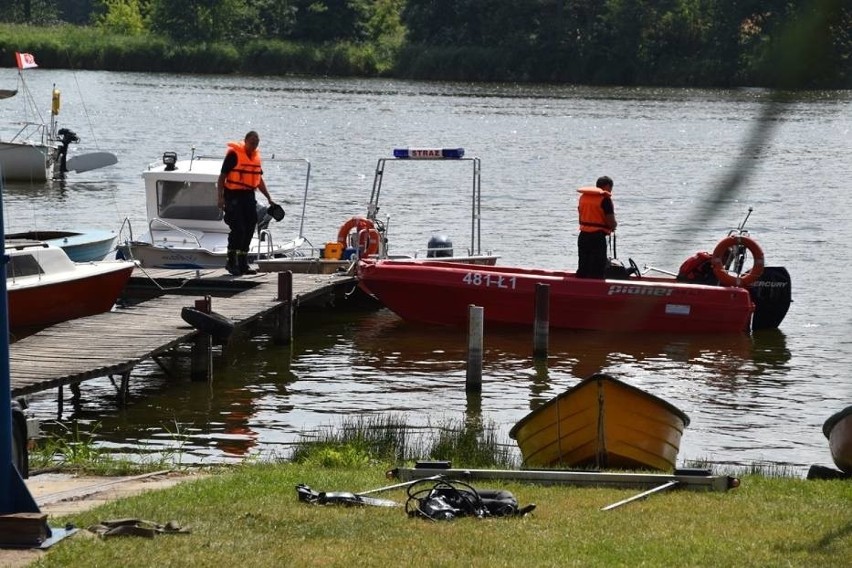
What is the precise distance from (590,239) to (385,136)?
37898 mm

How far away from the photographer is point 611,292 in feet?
68.3

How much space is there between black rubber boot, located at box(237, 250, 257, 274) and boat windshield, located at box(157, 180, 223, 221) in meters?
2.52

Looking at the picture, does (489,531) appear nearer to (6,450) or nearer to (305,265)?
(6,450)

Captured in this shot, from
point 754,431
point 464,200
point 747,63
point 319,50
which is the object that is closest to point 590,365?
point 754,431

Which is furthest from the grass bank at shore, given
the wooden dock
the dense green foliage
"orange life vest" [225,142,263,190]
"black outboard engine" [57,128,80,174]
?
"black outboard engine" [57,128,80,174]

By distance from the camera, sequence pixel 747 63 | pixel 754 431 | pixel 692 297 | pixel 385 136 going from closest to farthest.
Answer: pixel 747 63
pixel 754 431
pixel 692 297
pixel 385 136

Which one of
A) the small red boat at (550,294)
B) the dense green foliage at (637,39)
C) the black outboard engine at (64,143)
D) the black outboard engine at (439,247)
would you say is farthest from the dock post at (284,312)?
the black outboard engine at (64,143)

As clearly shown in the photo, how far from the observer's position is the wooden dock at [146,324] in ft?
46.7

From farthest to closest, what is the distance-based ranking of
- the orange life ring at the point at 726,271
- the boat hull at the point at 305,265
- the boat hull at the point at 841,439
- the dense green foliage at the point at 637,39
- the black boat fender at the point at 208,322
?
the boat hull at the point at 305,265, the orange life ring at the point at 726,271, the black boat fender at the point at 208,322, the boat hull at the point at 841,439, the dense green foliage at the point at 637,39

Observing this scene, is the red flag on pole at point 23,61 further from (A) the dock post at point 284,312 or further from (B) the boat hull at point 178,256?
(A) the dock post at point 284,312

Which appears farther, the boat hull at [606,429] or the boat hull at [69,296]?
the boat hull at [69,296]

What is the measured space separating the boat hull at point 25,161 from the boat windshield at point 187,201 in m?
17.4

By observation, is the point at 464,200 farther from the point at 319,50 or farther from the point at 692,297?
the point at 319,50

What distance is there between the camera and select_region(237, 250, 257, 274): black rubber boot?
2120cm
